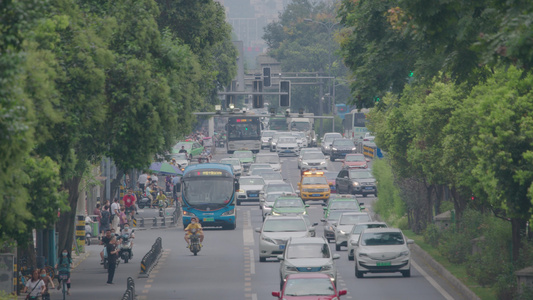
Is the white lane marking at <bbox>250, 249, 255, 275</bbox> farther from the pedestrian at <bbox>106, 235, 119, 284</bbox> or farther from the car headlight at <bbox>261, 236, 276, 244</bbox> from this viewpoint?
the pedestrian at <bbox>106, 235, 119, 284</bbox>

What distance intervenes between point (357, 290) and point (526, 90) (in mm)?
9082

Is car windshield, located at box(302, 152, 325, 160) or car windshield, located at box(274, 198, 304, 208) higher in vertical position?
car windshield, located at box(302, 152, 325, 160)

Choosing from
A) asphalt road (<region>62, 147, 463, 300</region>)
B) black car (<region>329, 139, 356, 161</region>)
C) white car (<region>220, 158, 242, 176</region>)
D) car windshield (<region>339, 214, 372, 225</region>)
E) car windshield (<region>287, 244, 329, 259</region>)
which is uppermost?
black car (<region>329, 139, 356, 161</region>)

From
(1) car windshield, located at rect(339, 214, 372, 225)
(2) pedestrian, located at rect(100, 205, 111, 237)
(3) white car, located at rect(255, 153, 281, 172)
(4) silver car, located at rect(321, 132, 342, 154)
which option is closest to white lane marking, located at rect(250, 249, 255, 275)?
(1) car windshield, located at rect(339, 214, 372, 225)

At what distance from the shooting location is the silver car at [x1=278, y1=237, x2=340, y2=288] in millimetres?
25558

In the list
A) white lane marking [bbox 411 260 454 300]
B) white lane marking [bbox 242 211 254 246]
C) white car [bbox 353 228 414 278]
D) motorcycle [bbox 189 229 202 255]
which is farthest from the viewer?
white lane marking [bbox 242 211 254 246]

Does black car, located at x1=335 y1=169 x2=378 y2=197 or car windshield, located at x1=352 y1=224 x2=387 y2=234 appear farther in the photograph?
black car, located at x1=335 y1=169 x2=378 y2=197

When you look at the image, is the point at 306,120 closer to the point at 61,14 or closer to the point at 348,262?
the point at 348,262

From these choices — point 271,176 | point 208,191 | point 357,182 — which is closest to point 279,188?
point 208,191

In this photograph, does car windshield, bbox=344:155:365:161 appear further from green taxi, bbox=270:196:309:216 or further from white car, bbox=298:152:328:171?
green taxi, bbox=270:196:309:216

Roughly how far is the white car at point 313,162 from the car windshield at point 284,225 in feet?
123

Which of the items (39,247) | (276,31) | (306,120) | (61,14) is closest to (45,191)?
(61,14)

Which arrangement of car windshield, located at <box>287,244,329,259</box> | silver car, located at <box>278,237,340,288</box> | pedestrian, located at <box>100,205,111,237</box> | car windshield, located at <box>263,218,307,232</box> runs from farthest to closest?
pedestrian, located at <box>100,205,111,237</box>, car windshield, located at <box>263,218,307,232</box>, car windshield, located at <box>287,244,329,259</box>, silver car, located at <box>278,237,340,288</box>

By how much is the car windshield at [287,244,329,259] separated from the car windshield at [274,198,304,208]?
56.7 feet
